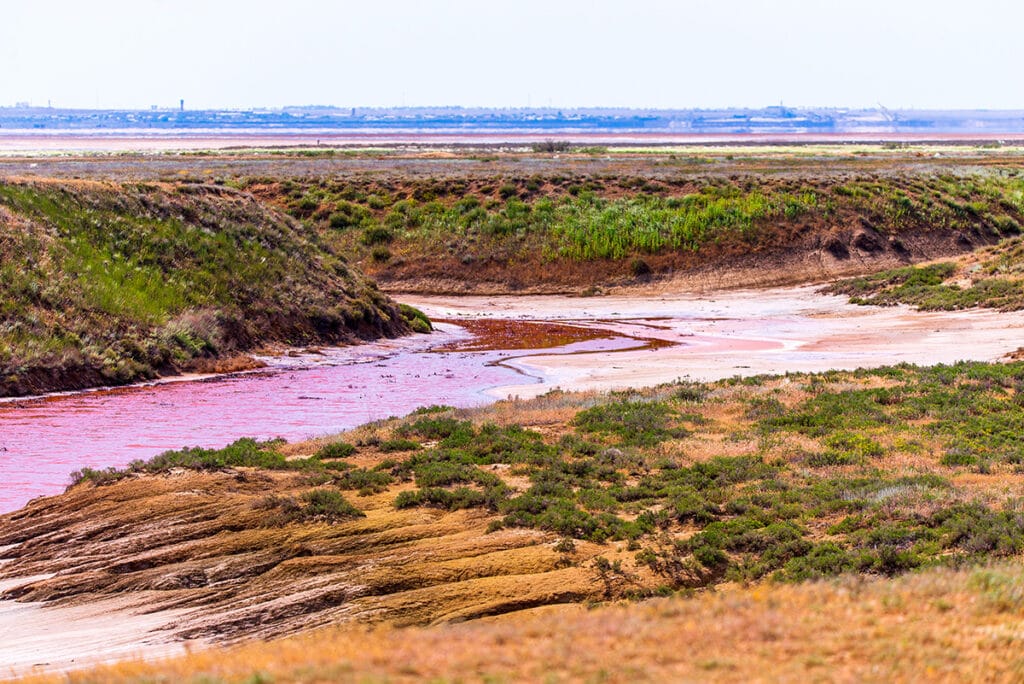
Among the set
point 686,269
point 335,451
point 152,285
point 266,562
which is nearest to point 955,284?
point 686,269

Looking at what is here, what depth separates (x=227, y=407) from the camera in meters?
23.6

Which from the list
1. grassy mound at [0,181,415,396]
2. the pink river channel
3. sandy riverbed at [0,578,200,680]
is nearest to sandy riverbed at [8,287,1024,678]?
sandy riverbed at [0,578,200,680]

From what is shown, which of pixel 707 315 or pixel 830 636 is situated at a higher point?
pixel 830 636

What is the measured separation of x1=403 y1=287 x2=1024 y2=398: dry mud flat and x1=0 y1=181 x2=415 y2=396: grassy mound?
22.5ft

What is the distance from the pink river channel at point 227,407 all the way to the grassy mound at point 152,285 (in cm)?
117

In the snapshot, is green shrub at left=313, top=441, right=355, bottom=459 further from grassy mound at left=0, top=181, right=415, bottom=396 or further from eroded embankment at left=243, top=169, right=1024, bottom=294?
eroded embankment at left=243, top=169, right=1024, bottom=294

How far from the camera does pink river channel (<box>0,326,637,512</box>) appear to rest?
61.0 ft

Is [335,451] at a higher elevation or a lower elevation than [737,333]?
higher

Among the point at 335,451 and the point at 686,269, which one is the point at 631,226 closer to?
the point at 686,269

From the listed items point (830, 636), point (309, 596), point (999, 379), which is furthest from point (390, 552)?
point (999, 379)

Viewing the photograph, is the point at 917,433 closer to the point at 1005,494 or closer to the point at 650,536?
the point at 1005,494

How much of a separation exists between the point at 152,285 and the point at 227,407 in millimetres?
8519

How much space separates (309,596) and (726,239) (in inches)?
1712

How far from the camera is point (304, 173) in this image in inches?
2827
